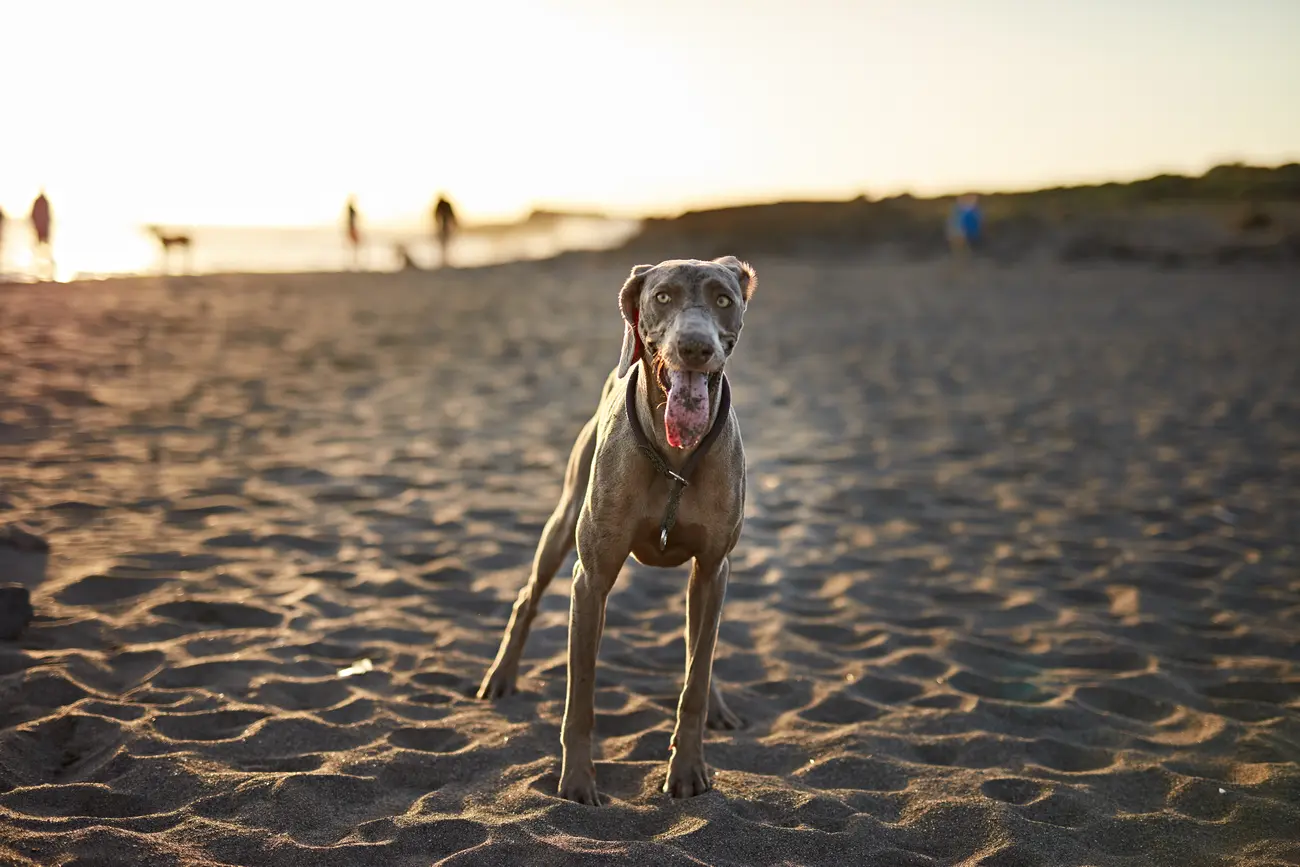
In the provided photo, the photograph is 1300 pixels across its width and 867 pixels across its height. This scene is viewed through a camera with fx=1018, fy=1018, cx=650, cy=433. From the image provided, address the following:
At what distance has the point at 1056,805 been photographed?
376 centimetres

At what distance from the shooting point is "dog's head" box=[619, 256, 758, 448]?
310cm

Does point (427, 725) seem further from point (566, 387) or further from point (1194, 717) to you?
point (566, 387)

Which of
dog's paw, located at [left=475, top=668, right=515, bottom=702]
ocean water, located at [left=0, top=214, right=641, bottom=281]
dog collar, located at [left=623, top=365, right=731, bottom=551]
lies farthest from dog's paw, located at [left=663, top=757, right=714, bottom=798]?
ocean water, located at [left=0, top=214, right=641, bottom=281]

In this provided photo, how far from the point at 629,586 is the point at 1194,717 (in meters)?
3.10

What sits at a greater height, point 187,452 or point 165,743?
point 187,452

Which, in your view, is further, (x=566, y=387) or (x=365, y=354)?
(x=365, y=354)

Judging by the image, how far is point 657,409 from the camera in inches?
138

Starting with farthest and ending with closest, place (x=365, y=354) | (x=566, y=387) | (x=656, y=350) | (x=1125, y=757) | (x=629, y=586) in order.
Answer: (x=365, y=354) < (x=566, y=387) < (x=629, y=586) < (x=1125, y=757) < (x=656, y=350)

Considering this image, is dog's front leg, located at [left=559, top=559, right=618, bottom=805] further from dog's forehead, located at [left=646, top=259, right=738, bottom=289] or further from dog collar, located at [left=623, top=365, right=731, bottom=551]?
dog's forehead, located at [left=646, top=259, right=738, bottom=289]

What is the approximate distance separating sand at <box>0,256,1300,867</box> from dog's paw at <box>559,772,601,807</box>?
3.4 inches

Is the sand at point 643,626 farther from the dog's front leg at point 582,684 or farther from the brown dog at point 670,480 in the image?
the brown dog at point 670,480

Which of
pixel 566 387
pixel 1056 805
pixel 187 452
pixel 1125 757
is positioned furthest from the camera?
pixel 566 387

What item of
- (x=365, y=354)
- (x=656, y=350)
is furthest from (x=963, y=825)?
(x=365, y=354)

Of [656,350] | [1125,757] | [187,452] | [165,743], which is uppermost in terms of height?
[656,350]
